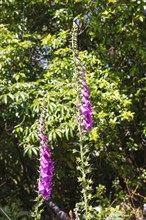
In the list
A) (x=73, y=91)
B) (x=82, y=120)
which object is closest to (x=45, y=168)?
(x=82, y=120)

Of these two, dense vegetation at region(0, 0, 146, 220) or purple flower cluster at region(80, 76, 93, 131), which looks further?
dense vegetation at region(0, 0, 146, 220)

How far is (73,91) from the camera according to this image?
3.63 m

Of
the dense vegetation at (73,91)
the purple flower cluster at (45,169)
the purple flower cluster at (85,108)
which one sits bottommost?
the purple flower cluster at (45,169)

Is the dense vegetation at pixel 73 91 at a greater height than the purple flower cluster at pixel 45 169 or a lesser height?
greater

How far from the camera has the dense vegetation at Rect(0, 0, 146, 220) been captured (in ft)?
12.6

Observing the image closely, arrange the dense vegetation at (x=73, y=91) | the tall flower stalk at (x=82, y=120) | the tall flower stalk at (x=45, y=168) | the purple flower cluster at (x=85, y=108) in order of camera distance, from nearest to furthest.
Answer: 1. the tall flower stalk at (x=82, y=120)
2. the purple flower cluster at (x=85, y=108)
3. the tall flower stalk at (x=45, y=168)
4. the dense vegetation at (x=73, y=91)

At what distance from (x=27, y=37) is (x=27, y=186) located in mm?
2278

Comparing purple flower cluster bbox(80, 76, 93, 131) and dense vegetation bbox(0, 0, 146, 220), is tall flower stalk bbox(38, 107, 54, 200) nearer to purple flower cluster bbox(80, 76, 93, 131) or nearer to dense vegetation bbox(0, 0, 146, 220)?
purple flower cluster bbox(80, 76, 93, 131)

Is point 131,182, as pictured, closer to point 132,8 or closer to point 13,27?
point 132,8

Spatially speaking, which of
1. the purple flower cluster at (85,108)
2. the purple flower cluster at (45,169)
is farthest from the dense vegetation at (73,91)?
the purple flower cluster at (85,108)

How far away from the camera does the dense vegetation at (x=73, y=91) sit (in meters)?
3.83

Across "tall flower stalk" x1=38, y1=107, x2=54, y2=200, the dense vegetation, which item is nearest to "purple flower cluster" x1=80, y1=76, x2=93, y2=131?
"tall flower stalk" x1=38, y1=107, x2=54, y2=200

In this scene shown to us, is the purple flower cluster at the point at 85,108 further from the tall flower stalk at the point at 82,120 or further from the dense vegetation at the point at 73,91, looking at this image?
the dense vegetation at the point at 73,91

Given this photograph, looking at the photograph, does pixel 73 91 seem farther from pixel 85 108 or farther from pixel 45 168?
pixel 85 108
